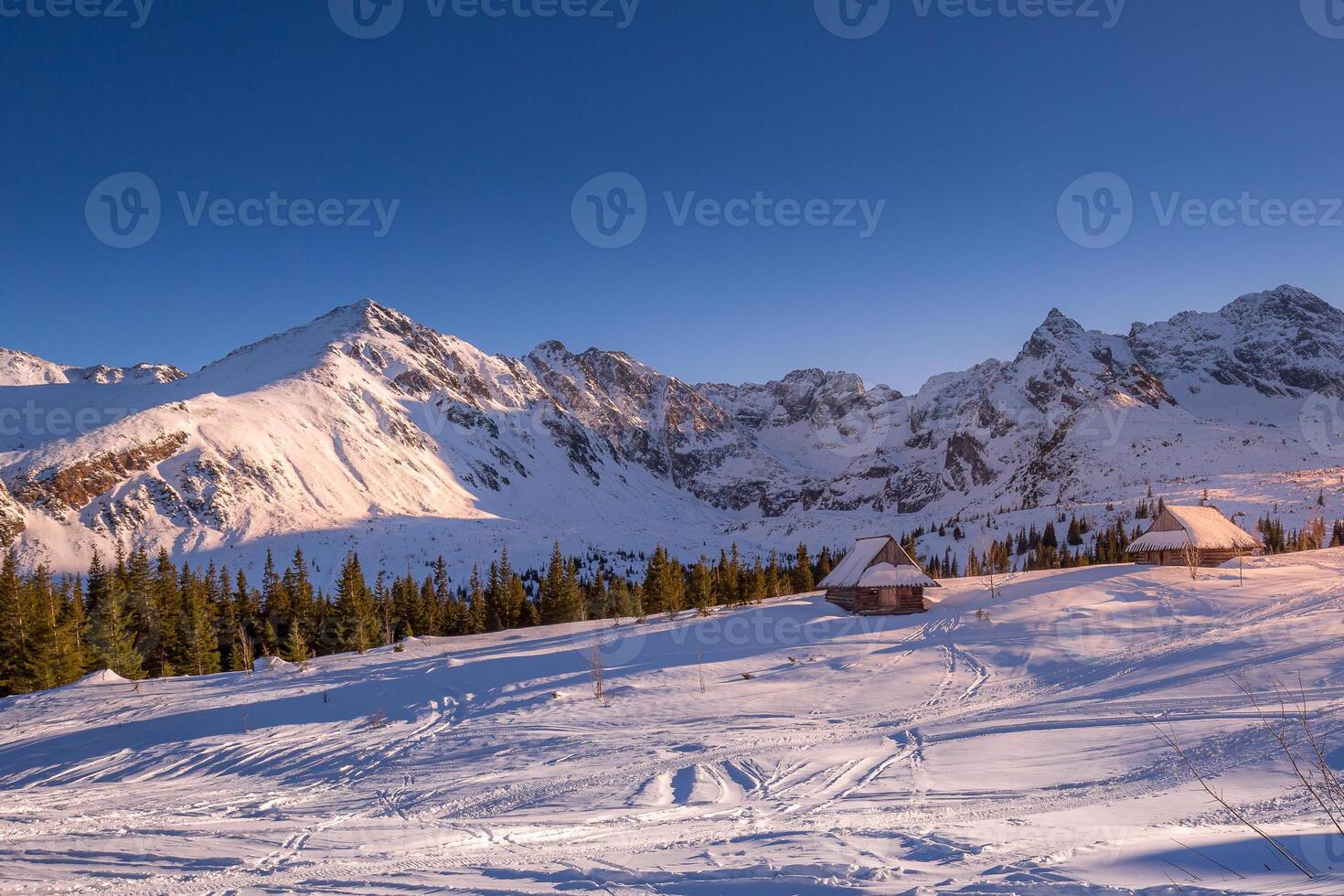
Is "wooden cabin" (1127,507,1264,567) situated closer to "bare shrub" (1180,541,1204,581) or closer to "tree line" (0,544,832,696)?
"bare shrub" (1180,541,1204,581)

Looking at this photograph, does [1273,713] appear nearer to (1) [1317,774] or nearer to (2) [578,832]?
(1) [1317,774]

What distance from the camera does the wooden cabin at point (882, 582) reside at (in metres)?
37.9

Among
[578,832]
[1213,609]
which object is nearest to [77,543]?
[578,832]

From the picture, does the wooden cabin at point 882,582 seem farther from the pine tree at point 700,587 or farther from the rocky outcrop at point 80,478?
the rocky outcrop at point 80,478

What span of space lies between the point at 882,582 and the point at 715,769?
26.1m

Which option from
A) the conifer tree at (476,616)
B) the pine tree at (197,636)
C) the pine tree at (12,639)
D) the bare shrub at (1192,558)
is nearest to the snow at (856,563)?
the bare shrub at (1192,558)

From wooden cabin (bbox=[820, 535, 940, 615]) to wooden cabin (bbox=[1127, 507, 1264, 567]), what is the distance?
17.8 metres

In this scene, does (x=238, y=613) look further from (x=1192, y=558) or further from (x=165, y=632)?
(x=1192, y=558)

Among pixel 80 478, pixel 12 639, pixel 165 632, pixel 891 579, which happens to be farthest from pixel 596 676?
pixel 80 478

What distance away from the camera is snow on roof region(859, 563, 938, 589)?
123 ft

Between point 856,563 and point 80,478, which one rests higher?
point 80,478

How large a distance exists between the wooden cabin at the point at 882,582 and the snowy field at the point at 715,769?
7.15 m

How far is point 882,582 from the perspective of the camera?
37.5m

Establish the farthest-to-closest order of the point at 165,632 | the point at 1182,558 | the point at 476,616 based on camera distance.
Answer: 1. the point at 476,616
2. the point at 165,632
3. the point at 1182,558
